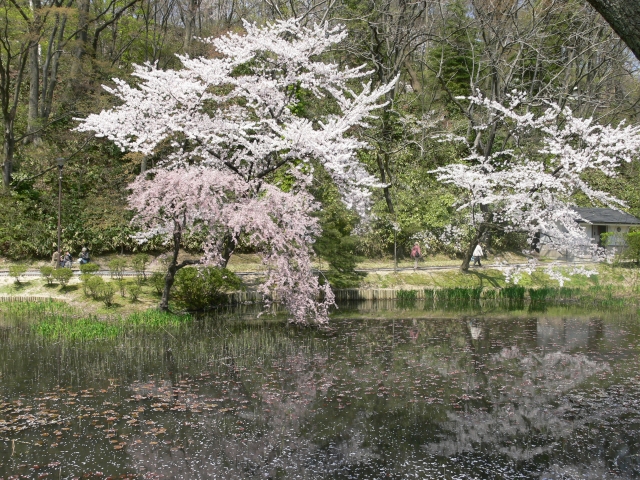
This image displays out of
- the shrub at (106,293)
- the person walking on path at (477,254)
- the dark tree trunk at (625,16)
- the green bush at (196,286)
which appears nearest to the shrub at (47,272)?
the shrub at (106,293)

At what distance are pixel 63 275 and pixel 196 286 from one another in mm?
4679

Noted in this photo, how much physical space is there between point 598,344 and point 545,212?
32.0ft

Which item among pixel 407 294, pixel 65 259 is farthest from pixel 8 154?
pixel 407 294

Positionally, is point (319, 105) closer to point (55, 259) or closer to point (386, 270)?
point (386, 270)

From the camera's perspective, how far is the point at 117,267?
2048 centimetres

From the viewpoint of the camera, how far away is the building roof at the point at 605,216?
33.6 meters

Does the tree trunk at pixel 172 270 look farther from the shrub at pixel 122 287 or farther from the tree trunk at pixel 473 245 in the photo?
the tree trunk at pixel 473 245

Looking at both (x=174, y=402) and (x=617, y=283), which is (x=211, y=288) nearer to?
(x=174, y=402)

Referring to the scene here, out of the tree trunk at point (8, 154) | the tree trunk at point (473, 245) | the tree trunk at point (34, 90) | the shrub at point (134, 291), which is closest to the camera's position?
the shrub at point (134, 291)

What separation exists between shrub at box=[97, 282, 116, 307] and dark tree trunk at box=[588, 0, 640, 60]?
16953 mm

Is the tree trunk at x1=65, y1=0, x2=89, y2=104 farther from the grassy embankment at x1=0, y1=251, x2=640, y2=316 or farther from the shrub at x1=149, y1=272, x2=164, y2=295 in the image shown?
the shrub at x1=149, y1=272, x2=164, y2=295

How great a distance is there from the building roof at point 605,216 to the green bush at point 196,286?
78.5ft

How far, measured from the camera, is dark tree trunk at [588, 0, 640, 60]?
4.24 m

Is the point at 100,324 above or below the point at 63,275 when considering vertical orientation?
below
